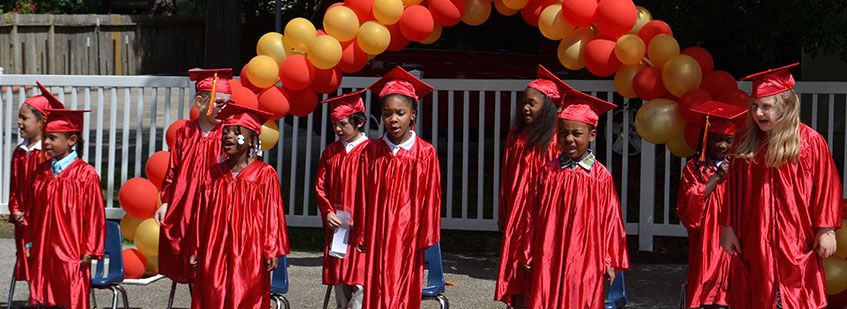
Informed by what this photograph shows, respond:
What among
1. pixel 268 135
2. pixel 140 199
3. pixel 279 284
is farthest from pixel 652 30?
pixel 140 199

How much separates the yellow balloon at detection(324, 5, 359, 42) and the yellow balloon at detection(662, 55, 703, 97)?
2.23 m

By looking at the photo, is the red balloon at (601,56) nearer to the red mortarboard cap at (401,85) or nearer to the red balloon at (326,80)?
the red mortarboard cap at (401,85)

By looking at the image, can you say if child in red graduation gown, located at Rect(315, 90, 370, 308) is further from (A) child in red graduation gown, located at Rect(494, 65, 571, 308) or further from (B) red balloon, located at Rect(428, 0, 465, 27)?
(B) red balloon, located at Rect(428, 0, 465, 27)

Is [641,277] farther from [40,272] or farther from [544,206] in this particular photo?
[40,272]

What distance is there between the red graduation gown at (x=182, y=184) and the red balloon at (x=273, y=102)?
1.11 m

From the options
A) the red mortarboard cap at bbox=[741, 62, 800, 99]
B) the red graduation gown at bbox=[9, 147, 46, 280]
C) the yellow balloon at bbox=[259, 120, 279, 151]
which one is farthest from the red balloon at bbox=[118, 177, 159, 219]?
the red mortarboard cap at bbox=[741, 62, 800, 99]

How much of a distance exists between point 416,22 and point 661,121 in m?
1.86

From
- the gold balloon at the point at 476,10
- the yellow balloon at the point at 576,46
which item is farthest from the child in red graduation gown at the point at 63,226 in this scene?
the yellow balloon at the point at 576,46

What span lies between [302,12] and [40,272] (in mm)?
13258

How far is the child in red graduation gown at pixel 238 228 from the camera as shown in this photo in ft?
22.9

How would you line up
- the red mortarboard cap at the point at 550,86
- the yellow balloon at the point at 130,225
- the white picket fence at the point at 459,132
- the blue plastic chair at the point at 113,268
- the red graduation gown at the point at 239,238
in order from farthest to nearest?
the white picket fence at the point at 459,132 < the yellow balloon at the point at 130,225 < the blue plastic chair at the point at 113,268 < the red mortarboard cap at the point at 550,86 < the red graduation gown at the point at 239,238

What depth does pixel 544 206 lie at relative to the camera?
687 centimetres

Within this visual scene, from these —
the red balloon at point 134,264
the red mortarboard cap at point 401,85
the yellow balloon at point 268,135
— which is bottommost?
the red balloon at point 134,264

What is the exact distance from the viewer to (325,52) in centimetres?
913
